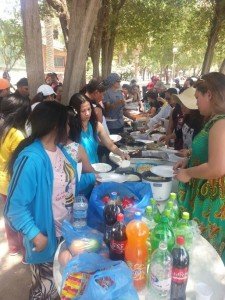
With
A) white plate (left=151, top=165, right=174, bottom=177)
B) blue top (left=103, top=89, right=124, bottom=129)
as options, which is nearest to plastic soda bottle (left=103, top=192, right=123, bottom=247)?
white plate (left=151, top=165, right=174, bottom=177)

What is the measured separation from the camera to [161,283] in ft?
4.70

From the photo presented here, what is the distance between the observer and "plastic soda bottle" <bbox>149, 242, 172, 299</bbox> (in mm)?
1438

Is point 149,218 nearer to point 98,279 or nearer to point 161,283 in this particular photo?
point 161,283

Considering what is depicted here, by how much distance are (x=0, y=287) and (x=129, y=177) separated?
1681mm

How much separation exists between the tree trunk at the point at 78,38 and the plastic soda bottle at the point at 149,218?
10.3ft

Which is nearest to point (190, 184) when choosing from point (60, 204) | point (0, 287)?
point (60, 204)

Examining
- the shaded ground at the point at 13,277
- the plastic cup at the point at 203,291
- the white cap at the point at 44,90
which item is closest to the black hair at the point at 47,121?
the plastic cup at the point at 203,291

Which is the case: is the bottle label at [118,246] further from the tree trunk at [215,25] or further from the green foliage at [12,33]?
the green foliage at [12,33]

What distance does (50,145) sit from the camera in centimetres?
204

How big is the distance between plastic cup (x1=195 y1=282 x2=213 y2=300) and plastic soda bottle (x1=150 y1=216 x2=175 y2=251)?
9.5 inches

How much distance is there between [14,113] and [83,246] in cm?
180

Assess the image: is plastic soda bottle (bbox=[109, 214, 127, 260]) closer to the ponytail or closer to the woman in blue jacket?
the woman in blue jacket

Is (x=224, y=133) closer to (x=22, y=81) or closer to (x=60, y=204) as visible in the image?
(x=60, y=204)

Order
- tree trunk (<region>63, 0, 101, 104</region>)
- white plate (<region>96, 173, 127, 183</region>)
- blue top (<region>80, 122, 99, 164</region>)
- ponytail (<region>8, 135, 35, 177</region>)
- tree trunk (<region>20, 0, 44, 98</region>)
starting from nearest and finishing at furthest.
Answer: ponytail (<region>8, 135, 35, 177</region>), white plate (<region>96, 173, 127, 183</region>), blue top (<region>80, 122, 99, 164</region>), tree trunk (<region>20, 0, 44, 98</region>), tree trunk (<region>63, 0, 101, 104</region>)
